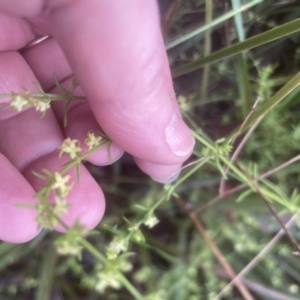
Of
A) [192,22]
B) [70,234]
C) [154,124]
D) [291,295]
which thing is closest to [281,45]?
[192,22]

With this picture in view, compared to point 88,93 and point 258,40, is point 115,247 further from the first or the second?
point 258,40

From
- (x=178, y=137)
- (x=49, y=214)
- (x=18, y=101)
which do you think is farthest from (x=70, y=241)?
(x=178, y=137)

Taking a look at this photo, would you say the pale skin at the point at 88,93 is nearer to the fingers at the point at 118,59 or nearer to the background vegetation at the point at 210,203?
the fingers at the point at 118,59

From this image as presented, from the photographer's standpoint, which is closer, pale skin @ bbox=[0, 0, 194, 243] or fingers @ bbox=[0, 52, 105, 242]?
pale skin @ bbox=[0, 0, 194, 243]

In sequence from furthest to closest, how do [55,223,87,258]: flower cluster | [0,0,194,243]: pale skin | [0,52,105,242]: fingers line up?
[0,52,105,242]: fingers
[0,0,194,243]: pale skin
[55,223,87,258]: flower cluster

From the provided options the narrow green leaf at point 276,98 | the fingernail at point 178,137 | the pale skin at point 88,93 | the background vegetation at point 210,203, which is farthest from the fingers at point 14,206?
the narrow green leaf at point 276,98

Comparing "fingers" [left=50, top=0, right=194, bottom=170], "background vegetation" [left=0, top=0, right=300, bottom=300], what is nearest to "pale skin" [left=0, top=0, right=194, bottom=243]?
"fingers" [left=50, top=0, right=194, bottom=170]

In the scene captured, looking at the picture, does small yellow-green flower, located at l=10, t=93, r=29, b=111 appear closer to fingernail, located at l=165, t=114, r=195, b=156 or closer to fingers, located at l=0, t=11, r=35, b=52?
fingernail, located at l=165, t=114, r=195, b=156
